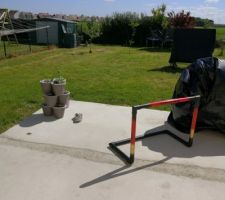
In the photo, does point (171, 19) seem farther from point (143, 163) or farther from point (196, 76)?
point (143, 163)

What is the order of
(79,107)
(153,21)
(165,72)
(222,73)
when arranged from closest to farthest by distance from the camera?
(222,73)
(79,107)
(165,72)
(153,21)

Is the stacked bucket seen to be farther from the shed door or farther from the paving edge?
the shed door

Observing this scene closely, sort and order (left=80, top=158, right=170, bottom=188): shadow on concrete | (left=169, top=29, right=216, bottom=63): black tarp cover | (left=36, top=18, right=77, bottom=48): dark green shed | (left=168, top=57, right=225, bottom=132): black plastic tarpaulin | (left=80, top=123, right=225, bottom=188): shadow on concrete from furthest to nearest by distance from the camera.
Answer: (left=36, top=18, right=77, bottom=48): dark green shed
(left=169, top=29, right=216, bottom=63): black tarp cover
(left=168, top=57, right=225, bottom=132): black plastic tarpaulin
(left=80, top=123, right=225, bottom=188): shadow on concrete
(left=80, top=158, right=170, bottom=188): shadow on concrete

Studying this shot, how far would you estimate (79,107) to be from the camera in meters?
5.16

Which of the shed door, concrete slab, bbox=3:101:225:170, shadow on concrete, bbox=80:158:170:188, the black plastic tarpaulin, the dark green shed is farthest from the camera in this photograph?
the shed door

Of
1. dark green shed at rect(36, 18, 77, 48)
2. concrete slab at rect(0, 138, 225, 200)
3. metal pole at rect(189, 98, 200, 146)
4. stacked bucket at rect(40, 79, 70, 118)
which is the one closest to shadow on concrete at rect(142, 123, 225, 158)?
Answer: metal pole at rect(189, 98, 200, 146)

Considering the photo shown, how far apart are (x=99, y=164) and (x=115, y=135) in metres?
0.82

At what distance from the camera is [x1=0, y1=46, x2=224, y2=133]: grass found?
550 cm

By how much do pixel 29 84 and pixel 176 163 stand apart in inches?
185

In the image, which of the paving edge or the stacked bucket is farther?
the stacked bucket

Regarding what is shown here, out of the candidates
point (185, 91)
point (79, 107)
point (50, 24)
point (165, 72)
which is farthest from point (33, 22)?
point (185, 91)

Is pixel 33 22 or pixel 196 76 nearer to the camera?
pixel 196 76

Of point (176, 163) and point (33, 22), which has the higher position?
point (33, 22)

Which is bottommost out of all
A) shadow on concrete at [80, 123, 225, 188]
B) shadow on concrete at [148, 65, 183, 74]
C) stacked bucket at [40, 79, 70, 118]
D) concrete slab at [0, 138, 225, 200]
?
concrete slab at [0, 138, 225, 200]
